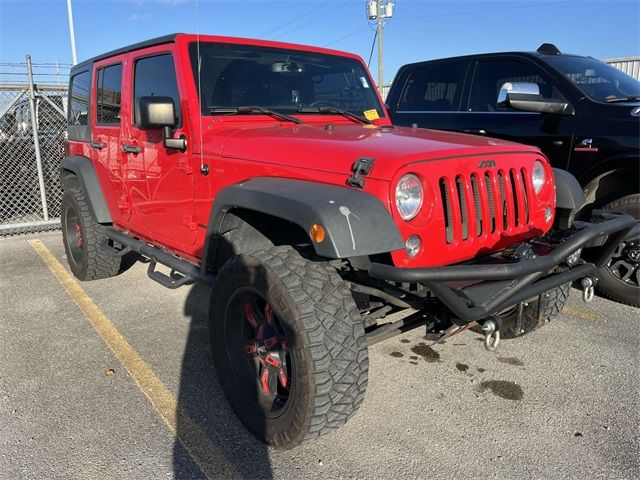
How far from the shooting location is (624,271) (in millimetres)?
4402

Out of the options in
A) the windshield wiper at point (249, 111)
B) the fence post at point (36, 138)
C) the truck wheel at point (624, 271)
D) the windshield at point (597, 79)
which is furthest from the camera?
the fence post at point (36, 138)

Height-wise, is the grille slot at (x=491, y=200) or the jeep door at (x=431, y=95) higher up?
the jeep door at (x=431, y=95)

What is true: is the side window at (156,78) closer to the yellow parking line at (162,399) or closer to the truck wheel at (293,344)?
the truck wheel at (293,344)

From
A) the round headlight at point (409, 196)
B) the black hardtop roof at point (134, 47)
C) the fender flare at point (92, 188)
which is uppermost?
the black hardtop roof at point (134, 47)

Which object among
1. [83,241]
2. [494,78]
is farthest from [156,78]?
[494,78]

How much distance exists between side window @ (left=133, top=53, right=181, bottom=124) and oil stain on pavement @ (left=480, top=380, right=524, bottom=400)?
8.34 feet

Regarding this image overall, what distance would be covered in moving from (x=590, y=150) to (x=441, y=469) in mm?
3166

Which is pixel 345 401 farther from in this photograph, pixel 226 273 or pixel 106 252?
Answer: pixel 106 252

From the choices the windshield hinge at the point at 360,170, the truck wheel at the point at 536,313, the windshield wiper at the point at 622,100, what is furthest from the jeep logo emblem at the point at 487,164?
the windshield wiper at the point at 622,100

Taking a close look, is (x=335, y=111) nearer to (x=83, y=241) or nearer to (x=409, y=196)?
(x=409, y=196)

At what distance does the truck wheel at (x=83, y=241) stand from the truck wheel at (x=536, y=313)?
12.0ft

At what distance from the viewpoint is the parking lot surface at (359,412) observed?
2523 mm

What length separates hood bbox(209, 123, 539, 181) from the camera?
8.07 ft

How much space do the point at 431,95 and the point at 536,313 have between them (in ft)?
11.1
